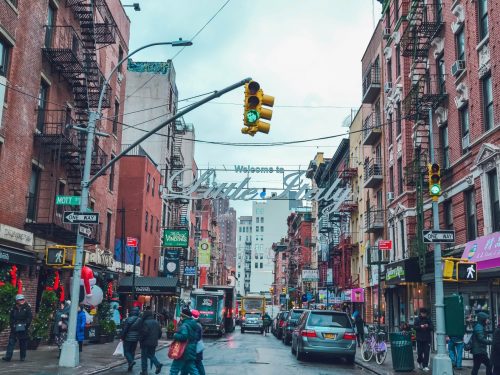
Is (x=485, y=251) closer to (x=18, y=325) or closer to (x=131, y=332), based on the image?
(x=131, y=332)

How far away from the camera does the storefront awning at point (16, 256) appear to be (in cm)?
1880

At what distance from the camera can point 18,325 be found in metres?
16.3

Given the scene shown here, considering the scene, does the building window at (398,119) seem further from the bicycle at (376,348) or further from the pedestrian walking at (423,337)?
the pedestrian walking at (423,337)

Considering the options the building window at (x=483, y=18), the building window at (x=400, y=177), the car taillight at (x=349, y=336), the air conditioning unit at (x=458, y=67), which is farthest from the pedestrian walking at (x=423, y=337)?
the building window at (x=400, y=177)

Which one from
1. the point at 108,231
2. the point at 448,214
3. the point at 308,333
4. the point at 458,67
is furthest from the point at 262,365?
the point at 108,231

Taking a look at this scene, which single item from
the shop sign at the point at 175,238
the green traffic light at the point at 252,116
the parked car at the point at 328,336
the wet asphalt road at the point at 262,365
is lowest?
the wet asphalt road at the point at 262,365

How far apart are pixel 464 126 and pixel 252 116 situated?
533 inches

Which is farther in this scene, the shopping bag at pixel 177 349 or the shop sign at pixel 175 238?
the shop sign at pixel 175 238

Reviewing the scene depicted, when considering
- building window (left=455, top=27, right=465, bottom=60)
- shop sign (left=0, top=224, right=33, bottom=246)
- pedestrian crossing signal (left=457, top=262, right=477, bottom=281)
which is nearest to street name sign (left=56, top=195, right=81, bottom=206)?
shop sign (left=0, top=224, right=33, bottom=246)

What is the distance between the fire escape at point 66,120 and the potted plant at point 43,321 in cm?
284

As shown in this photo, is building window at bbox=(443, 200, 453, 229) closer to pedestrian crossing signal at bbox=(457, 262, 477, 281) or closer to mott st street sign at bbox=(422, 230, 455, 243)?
mott st street sign at bbox=(422, 230, 455, 243)

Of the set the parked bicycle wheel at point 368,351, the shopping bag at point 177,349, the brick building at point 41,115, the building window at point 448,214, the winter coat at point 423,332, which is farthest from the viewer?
the building window at point 448,214

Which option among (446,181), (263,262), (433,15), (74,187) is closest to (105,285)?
(74,187)

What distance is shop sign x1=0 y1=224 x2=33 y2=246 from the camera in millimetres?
19273
